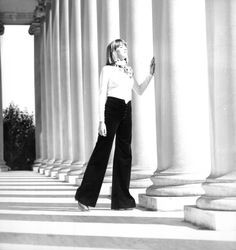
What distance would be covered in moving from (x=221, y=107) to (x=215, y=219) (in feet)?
91.4

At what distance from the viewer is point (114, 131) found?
7357 inches

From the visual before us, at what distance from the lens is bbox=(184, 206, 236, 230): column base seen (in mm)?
138800

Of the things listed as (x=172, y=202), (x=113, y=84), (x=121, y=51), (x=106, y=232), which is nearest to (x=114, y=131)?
(x=113, y=84)

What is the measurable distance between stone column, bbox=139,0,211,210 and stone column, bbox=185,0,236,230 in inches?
1373

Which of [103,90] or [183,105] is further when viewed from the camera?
[183,105]

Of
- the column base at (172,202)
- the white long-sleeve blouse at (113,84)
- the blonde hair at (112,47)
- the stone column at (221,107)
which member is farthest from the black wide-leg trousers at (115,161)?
the stone column at (221,107)

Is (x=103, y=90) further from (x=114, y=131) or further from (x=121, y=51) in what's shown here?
(x=121, y=51)

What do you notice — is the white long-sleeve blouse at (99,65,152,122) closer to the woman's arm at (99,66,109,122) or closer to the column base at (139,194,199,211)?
the woman's arm at (99,66,109,122)

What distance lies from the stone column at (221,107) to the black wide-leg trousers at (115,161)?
40368 millimetres

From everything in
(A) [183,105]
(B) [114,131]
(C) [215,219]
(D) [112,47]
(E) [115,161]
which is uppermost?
(D) [112,47]

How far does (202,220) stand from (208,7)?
172 feet

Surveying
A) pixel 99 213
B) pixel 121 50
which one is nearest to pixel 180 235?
pixel 99 213

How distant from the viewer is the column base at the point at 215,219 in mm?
138800

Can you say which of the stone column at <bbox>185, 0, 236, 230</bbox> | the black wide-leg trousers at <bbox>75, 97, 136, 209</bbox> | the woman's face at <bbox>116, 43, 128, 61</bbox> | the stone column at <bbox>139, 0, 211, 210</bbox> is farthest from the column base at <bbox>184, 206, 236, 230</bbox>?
the woman's face at <bbox>116, 43, 128, 61</bbox>
